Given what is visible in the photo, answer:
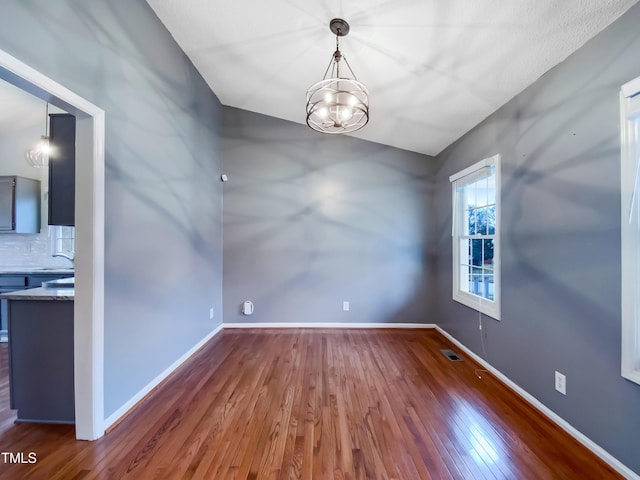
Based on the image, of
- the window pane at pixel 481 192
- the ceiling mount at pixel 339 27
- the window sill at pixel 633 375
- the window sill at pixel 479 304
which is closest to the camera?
the window sill at pixel 633 375

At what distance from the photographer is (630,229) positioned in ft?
4.49

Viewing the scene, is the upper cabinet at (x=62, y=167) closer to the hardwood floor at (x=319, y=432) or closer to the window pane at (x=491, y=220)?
the hardwood floor at (x=319, y=432)

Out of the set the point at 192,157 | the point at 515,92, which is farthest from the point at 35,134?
the point at 515,92

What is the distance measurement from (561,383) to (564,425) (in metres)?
0.26

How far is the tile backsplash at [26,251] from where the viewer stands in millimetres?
3723

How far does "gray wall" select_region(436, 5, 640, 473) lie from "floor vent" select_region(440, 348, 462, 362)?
36 cm

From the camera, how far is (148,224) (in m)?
2.15

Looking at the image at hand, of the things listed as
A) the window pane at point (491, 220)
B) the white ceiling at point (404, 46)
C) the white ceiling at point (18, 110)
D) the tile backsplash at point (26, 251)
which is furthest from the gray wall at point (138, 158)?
the window pane at point (491, 220)

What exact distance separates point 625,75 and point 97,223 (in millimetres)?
3176

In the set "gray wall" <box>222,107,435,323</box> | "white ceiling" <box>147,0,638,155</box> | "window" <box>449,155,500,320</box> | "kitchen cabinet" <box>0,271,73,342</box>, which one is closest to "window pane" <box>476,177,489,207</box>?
"window" <box>449,155,500,320</box>

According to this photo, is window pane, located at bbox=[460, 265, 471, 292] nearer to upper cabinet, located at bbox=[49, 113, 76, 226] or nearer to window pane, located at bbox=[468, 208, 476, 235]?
window pane, located at bbox=[468, 208, 476, 235]

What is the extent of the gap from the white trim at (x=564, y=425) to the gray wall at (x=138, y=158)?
9.96ft

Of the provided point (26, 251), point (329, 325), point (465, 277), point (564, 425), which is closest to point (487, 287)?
point (465, 277)

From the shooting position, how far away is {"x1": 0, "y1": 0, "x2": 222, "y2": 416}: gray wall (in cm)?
144
